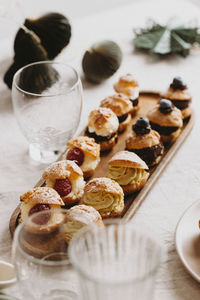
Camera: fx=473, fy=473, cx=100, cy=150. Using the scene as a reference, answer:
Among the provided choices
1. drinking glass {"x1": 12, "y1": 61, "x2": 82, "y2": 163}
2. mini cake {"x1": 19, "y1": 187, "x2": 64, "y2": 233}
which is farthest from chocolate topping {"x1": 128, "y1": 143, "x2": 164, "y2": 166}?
mini cake {"x1": 19, "y1": 187, "x2": 64, "y2": 233}

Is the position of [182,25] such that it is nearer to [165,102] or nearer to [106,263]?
[165,102]

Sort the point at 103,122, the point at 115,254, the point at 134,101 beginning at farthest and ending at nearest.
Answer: the point at 134,101 < the point at 103,122 < the point at 115,254

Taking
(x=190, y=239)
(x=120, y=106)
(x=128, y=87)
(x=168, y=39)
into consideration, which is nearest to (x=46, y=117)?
(x=120, y=106)

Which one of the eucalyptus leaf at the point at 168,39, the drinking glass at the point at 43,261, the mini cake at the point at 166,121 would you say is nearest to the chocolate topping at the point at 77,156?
the mini cake at the point at 166,121

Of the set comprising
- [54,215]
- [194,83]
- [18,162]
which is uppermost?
[54,215]

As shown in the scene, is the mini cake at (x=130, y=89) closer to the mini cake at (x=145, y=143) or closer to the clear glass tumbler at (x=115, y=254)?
the mini cake at (x=145, y=143)

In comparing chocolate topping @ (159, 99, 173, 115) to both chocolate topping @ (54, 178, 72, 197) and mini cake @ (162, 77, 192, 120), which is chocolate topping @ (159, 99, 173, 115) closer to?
mini cake @ (162, 77, 192, 120)

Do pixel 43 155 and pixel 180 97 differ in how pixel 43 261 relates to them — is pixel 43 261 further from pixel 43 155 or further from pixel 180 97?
pixel 180 97

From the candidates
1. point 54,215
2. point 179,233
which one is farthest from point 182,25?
point 54,215
